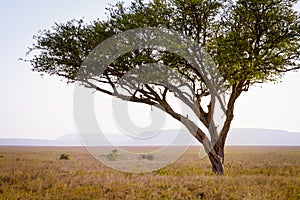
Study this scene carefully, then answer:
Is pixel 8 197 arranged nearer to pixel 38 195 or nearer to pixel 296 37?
pixel 38 195

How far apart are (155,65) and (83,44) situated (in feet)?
13.6

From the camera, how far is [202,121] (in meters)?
25.1

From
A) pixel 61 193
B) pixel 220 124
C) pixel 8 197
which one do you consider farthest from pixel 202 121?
pixel 8 197

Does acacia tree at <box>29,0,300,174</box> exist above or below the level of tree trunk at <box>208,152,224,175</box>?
above

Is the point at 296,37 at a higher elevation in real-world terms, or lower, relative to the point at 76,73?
higher

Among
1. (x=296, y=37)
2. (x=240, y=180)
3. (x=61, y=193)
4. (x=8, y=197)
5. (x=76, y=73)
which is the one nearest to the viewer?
(x=8, y=197)

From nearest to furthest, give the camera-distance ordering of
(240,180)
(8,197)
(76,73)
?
(8,197)
(240,180)
(76,73)

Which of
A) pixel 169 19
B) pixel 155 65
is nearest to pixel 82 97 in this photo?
pixel 155 65

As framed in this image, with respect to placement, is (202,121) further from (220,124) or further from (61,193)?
(61,193)

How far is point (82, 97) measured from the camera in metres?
24.5

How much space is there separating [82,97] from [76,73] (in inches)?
58.1

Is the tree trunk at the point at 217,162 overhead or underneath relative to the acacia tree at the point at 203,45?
underneath

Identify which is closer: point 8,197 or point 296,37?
point 8,197

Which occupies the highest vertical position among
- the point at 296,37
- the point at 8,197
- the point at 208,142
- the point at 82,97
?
the point at 296,37
